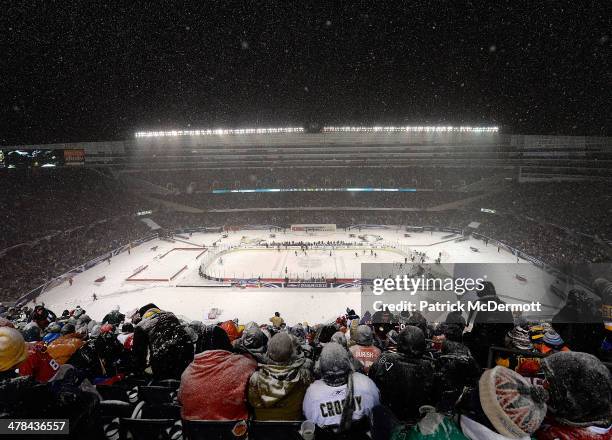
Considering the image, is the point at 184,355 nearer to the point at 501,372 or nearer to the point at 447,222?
the point at 501,372

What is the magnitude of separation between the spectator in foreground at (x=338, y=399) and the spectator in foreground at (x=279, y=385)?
0.44 ft

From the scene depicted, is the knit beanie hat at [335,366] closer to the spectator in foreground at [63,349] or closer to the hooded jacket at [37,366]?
the hooded jacket at [37,366]

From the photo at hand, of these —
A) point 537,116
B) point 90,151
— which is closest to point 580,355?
point 537,116

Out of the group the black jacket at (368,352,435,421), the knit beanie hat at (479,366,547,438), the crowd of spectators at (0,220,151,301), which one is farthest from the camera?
the crowd of spectators at (0,220,151,301)

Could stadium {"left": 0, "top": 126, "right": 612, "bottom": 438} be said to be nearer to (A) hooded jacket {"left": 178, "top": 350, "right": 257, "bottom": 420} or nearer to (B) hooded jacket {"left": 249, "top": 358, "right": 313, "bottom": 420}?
(A) hooded jacket {"left": 178, "top": 350, "right": 257, "bottom": 420}

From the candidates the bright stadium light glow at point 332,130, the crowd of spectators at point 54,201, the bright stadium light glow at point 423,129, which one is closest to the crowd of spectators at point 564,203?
the bright stadium light glow at point 423,129

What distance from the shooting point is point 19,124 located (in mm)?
31688

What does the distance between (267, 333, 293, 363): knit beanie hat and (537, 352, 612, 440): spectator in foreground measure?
1806 mm

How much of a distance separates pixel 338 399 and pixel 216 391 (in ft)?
3.43

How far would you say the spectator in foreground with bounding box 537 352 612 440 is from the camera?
183cm

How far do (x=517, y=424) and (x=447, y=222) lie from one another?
42059 millimetres

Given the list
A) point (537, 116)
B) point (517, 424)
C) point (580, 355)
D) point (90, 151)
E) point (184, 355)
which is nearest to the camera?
point (517, 424)

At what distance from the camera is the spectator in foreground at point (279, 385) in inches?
108

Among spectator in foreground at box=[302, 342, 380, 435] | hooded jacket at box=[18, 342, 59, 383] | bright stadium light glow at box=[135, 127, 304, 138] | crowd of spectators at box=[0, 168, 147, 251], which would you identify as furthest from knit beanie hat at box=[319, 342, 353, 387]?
bright stadium light glow at box=[135, 127, 304, 138]
